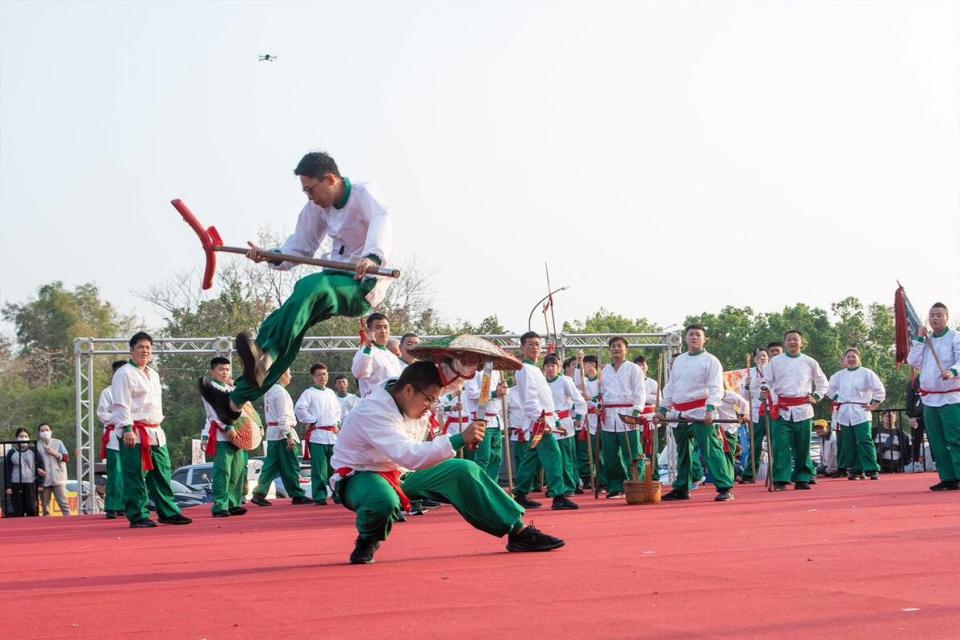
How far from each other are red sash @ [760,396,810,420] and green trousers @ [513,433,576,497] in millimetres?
3049

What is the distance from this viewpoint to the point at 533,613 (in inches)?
188

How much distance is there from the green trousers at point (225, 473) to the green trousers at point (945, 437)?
7.72 m

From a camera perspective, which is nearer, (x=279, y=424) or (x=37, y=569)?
(x=37, y=569)

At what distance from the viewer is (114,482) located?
14.0m

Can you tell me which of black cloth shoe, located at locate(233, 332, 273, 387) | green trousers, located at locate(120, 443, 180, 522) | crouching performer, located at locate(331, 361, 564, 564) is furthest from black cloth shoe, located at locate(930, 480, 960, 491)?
black cloth shoe, located at locate(233, 332, 273, 387)

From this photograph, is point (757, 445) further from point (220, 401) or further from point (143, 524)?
point (220, 401)

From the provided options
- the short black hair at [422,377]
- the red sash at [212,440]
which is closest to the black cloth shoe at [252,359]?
the short black hair at [422,377]

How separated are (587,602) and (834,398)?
567 inches

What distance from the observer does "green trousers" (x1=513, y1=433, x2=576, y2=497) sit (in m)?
13.3

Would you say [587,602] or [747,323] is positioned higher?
[747,323]

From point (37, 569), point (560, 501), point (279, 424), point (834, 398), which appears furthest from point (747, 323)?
point (37, 569)

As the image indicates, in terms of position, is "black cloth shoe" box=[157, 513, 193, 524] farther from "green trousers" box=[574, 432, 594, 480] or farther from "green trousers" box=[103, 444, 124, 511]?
"green trousers" box=[574, 432, 594, 480]

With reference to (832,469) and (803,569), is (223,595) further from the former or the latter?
(832,469)

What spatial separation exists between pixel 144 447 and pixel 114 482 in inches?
76.2
